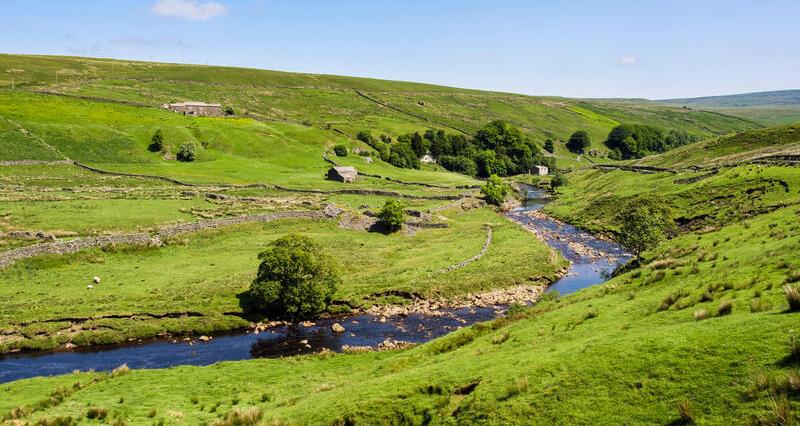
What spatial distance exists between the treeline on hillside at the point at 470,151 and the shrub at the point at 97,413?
130780 mm

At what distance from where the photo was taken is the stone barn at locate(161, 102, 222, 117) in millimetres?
168025

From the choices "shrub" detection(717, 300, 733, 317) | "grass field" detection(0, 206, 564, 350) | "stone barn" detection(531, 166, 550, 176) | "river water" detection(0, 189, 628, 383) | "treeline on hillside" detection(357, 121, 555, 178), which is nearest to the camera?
"shrub" detection(717, 300, 733, 317)

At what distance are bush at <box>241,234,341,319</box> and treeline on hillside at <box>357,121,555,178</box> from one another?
108m

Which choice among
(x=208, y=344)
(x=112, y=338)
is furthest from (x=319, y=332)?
(x=112, y=338)

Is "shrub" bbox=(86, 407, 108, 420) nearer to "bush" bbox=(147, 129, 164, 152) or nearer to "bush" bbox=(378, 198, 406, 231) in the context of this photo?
"bush" bbox=(378, 198, 406, 231)

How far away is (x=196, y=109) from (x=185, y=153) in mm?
54947

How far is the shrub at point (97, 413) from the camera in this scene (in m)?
24.4

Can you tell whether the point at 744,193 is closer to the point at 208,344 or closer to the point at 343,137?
the point at 208,344

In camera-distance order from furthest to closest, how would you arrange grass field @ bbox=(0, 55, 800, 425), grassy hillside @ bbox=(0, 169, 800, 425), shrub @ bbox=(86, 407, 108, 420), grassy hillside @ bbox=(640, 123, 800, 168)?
grassy hillside @ bbox=(640, 123, 800, 168)
shrub @ bbox=(86, 407, 108, 420)
grass field @ bbox=(0, 55, 800, 425)
grassy hillside @ bbox=(0, 169, 800, 425)

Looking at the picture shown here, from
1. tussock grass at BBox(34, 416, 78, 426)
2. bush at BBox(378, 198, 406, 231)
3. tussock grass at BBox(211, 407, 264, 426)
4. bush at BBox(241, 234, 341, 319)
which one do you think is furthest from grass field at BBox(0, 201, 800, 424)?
bush at BBox(378, 198, 406, 231)

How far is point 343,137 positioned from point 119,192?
83.0m

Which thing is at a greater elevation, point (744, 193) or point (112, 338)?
point (744, 193)


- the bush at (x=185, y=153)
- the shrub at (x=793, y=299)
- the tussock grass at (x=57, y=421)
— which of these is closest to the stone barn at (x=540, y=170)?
the bush at (x=185, y=153)

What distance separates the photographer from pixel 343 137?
162m
